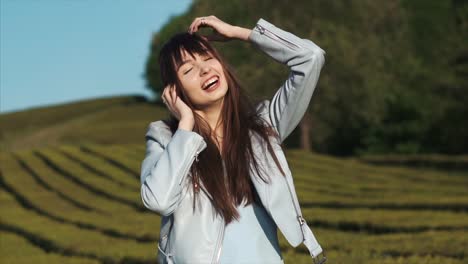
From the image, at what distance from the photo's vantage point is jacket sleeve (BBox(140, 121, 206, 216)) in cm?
323

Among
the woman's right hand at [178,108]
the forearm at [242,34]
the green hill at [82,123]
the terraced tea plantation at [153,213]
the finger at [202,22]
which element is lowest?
the green hill at [82,123]

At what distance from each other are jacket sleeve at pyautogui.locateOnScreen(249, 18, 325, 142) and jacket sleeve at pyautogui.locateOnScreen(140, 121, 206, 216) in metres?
0.48

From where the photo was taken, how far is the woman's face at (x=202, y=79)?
3.55 metres

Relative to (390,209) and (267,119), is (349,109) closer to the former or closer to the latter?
(390,209)

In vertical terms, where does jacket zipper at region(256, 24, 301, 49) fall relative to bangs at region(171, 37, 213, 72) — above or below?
above

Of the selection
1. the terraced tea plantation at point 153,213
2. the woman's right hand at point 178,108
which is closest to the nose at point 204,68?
the woman's right hand at point 178,108

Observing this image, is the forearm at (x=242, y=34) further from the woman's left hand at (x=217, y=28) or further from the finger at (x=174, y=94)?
the finger at (x=174, y=94)

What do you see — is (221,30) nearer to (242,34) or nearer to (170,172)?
(242,34)

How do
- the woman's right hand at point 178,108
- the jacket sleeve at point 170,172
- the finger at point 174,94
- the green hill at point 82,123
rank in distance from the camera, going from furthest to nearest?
the green hill at point 82,123, the finger at point 174,94, the woman's right hand at point 178,108, the jacket sleeve at point 170,172

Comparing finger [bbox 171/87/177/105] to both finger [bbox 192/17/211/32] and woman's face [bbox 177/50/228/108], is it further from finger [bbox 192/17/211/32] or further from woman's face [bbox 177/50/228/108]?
finger [bbox 192/17/211/32]

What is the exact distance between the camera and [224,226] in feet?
10.8

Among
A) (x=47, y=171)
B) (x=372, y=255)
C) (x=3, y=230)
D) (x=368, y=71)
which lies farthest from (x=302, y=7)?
(x=372, y=255)

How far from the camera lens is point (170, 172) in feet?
10.8

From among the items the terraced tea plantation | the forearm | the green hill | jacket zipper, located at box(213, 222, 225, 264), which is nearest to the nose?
the forearm
